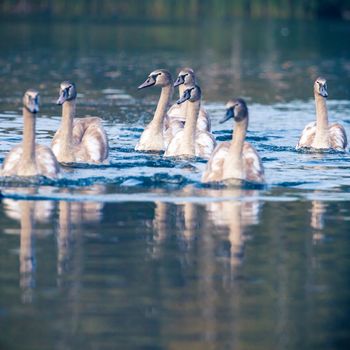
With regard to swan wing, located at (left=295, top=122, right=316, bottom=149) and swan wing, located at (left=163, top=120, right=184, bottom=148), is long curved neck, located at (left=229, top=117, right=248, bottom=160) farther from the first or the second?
swan wing, located at (left=295, top=122, right=316, bottom=149)

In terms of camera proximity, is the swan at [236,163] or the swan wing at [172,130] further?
the swan wing at [172,130]

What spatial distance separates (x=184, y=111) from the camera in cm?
2445

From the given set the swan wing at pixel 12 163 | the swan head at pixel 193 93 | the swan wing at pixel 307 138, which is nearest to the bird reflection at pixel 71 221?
the swan wing at pixel 12 163

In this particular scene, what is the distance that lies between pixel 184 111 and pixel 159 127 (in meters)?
2.59

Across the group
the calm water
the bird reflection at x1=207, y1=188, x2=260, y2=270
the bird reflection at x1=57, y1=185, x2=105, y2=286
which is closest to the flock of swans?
Answer: the calm water

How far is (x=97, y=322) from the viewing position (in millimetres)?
10141

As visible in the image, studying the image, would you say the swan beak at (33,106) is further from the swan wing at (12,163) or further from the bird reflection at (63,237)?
the bird reflection at (63,237)

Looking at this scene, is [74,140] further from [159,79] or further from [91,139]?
[159,79]

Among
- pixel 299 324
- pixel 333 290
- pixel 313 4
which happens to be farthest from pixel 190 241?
pixel 313 4

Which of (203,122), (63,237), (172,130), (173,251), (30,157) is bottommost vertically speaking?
(173,251)

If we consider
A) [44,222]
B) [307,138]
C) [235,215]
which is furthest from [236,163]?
[307,138]

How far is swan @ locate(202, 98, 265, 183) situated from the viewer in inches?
666

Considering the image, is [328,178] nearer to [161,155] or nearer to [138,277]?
[161,155]

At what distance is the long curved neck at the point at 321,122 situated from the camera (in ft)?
71.5
